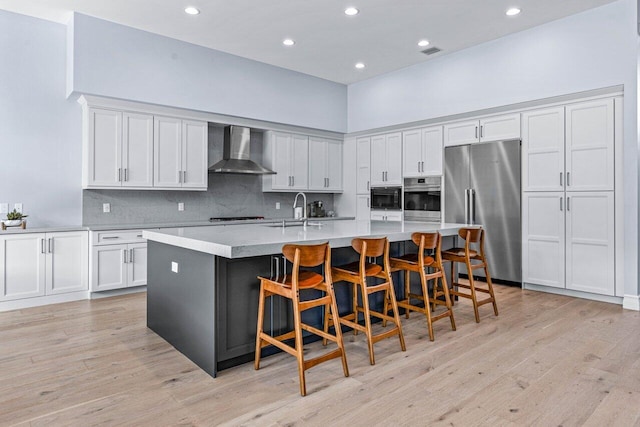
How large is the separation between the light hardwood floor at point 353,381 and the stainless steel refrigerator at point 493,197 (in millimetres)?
1621

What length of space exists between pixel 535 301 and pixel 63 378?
174 inches

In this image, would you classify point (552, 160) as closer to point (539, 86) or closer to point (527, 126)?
point (527, 126)

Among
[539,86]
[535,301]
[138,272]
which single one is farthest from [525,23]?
[138,272]

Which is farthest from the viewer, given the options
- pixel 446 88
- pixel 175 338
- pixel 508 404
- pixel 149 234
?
pixel 446 88

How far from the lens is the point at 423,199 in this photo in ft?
20.2

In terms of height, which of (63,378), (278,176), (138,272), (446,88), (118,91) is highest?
(446,88)

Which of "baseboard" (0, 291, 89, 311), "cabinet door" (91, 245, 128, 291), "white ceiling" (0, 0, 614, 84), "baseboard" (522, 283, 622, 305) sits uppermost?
"white ceiling" (0, 0, 614, 84)

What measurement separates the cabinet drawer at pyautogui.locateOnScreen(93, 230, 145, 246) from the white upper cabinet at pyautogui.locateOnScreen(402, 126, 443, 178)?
158 inches

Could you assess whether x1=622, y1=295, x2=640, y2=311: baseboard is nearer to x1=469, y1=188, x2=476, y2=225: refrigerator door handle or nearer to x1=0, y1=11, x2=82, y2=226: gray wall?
x1=469, y1=188, x2=476, y2=225: refrigerator door handle

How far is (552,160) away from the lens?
15.5 feet

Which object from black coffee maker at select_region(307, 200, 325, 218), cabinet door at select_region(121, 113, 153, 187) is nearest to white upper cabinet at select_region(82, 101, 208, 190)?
cabinet door at select_region(121, 113, 153, 187)

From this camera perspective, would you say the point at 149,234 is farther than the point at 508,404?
Yes

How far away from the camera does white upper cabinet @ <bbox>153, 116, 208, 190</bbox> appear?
204 inches

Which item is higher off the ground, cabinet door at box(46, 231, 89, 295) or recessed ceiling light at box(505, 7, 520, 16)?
recessed ceiling light at box(505, 7, 520, 16)
